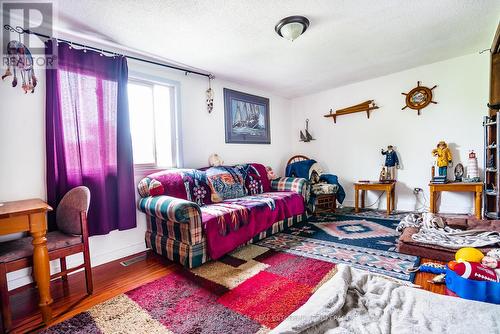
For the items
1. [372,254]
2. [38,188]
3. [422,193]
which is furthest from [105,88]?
[422,193]

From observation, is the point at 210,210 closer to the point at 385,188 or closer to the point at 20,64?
the point at 20,64

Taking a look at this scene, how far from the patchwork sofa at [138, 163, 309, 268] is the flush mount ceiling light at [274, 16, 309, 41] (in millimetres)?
1755

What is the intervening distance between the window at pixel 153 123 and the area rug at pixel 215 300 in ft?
4.65

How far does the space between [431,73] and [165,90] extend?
3790 millimetres

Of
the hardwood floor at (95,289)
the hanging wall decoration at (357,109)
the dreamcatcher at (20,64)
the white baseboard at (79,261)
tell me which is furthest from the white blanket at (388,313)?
the hanging wall decoration at (357,109)

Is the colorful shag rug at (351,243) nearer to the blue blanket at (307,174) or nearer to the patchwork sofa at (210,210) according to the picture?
the patchwork sofa at (210,210)

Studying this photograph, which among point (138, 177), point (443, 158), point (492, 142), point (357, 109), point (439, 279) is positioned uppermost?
point (357, 109)

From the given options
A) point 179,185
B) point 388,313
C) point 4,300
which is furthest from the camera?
point 179,185

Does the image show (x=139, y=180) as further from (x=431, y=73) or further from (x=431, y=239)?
(x=431, y=73)

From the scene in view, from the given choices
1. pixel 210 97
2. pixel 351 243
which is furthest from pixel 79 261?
pixel 351 243

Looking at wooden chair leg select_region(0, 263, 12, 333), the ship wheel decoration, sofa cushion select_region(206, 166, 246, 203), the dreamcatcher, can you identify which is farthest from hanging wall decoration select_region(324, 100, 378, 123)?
wooden chair leg select_region(0, 263, 12, 333)

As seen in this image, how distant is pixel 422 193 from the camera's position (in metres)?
3.78

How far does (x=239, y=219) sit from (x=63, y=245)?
→ 4.67 ft

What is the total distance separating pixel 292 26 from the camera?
221 centimetres
